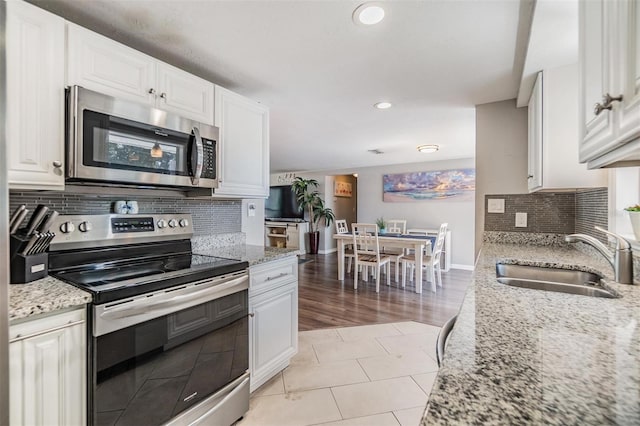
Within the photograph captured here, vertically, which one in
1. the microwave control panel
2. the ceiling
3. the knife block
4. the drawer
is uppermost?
the ceiling

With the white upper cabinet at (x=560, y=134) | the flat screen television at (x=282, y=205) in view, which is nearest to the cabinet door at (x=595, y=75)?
the white upper cabinet at (x=560, y=134)

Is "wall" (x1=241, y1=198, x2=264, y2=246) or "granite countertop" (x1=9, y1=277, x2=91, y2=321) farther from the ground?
"wall" (x1=241, y1=198, x2=264, y2=246)

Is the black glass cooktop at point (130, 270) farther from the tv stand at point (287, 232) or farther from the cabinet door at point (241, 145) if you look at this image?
the tv stand at point (287, 232)

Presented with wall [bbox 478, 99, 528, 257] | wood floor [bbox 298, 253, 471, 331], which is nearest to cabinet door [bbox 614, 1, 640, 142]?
wall [bbox 478, 99, 528, 257]

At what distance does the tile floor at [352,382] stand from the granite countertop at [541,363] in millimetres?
1167

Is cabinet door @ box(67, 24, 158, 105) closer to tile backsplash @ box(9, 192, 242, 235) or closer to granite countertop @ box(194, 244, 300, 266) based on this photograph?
tile backsplash @ box(9, 192, 242, 235)

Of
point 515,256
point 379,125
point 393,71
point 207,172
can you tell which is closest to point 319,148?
point 379,125

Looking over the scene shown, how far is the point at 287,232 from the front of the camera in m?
7.21

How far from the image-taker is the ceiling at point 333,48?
1386mm

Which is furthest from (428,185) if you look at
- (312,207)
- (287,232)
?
(287,232)

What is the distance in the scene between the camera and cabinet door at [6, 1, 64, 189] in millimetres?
1147

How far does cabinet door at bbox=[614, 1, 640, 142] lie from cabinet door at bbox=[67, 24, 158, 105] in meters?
1.89

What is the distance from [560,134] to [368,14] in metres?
1.38

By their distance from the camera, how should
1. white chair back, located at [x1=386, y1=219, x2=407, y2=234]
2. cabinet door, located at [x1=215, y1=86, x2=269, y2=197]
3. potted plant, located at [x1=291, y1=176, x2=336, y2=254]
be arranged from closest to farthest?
cabinet door, located at [x1=215, y1=86, x2=269, y2=197] < white chair back, located at [x1=386, y1=219, x2=407, y2=234] < potted plant, located at [x1=291, y1=176, x2=336, y2=254]
